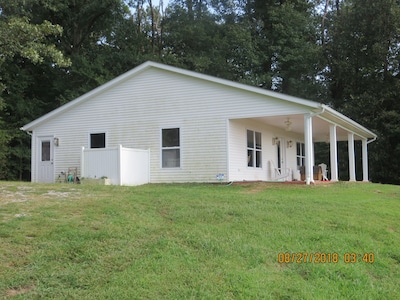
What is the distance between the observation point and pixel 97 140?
16.3 meters

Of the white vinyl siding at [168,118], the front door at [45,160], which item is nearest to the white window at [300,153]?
the white vinyl siding at [168,118]

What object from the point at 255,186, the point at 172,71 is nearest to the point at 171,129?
the point at 172,71

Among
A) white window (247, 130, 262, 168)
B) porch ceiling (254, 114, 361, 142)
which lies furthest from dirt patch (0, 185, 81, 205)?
porch ceiling (254, 114, 361, 142)

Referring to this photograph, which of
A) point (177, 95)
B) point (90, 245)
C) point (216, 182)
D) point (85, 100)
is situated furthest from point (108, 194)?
point (85, 100)

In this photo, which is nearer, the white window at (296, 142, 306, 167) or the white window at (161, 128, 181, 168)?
the white window at (161, 128, 181, 168)

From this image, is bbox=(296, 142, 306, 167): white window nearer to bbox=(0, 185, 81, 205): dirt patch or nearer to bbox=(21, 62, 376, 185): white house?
bbox=(21, 62, 376, 185): white house

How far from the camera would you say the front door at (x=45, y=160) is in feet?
55.5

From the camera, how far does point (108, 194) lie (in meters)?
9.45

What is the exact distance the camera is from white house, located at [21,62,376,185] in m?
14.0

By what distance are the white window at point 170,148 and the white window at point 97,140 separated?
8.24 ft
